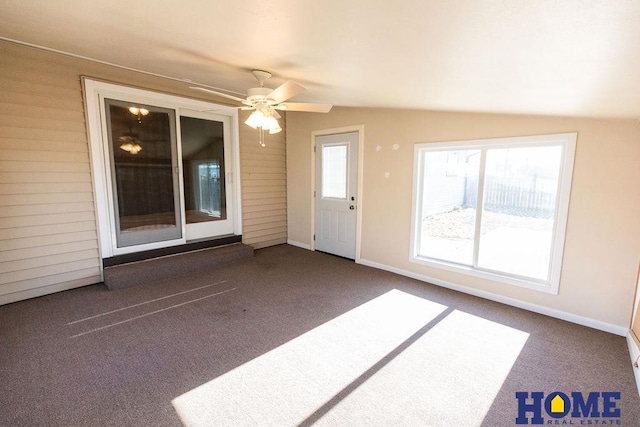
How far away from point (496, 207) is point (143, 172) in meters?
4.46

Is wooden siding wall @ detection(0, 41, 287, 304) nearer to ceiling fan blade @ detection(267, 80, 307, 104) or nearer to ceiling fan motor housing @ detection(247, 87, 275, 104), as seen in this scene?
ceiling fan motor housing @ detection(247, 87, 275, 104)

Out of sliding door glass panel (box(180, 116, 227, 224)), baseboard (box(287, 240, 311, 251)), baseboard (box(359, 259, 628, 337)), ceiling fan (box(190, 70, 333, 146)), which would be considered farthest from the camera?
baseboard (box(287, 240, 311, 251))

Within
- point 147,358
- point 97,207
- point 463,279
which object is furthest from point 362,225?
point 97,207

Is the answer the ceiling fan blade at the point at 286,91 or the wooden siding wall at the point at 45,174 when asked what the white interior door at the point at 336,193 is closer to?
the ceiling fan blade at the point at 286,91

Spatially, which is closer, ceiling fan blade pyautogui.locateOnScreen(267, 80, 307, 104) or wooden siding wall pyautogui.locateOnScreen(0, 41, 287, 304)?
ceiling fan blade pyautogui.locateOnScreen(267, 80, 307, 104)

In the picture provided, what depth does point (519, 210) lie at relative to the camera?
321 cm

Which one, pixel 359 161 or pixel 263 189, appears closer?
pixel 359 161

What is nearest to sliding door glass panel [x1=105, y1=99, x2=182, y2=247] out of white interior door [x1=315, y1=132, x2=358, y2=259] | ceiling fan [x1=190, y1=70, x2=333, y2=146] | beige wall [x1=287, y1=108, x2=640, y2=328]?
ceiling fan [x1=190, y1=70, x2=333, y2=146]

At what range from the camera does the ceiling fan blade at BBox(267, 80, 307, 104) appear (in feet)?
6.90

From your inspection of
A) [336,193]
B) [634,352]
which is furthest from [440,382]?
[336,193]

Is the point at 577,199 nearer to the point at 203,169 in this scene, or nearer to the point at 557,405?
the point at 557,405

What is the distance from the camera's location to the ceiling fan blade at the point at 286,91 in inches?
82.8

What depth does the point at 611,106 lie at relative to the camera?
2.11 metres

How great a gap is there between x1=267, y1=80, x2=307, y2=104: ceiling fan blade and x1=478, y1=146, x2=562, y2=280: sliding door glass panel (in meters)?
2.40
